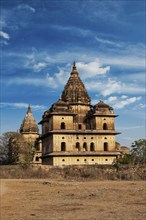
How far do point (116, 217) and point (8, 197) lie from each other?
9.34 meters

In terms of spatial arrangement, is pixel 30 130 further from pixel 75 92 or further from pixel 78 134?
pixel 78 134

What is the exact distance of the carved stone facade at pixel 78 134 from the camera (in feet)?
139

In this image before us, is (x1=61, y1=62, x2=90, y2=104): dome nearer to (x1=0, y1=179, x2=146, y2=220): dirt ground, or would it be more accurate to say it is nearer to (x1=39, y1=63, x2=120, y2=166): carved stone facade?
(x1=39, y1=63, x2=120, y2=166): carved stone facade

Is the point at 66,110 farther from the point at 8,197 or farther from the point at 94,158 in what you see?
the point at 8,197

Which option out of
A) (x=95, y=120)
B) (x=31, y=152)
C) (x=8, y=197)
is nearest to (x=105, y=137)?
(x=95, y=120)

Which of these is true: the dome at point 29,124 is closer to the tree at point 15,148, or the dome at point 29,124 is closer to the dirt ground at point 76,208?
the tree at point 15,148

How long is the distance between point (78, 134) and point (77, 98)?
273 inches

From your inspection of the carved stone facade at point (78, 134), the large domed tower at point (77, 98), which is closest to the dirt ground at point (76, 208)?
the carved stone facade at point (78, 134)

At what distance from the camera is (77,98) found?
1922 inches

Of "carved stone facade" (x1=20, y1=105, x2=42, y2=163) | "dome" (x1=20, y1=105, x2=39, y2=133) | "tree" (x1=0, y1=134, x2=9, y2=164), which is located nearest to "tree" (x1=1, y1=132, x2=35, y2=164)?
"tree" (x1=0, y1=134, x2=9, y2=164)

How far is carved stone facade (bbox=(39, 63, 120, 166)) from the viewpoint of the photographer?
42.4 metres

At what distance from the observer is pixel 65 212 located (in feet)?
46.3

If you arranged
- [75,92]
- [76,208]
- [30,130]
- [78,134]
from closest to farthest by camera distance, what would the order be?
[76,208] → [78,134] → [75,92] → [30,130]

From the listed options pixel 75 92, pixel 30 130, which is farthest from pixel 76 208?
pixel 30 130
